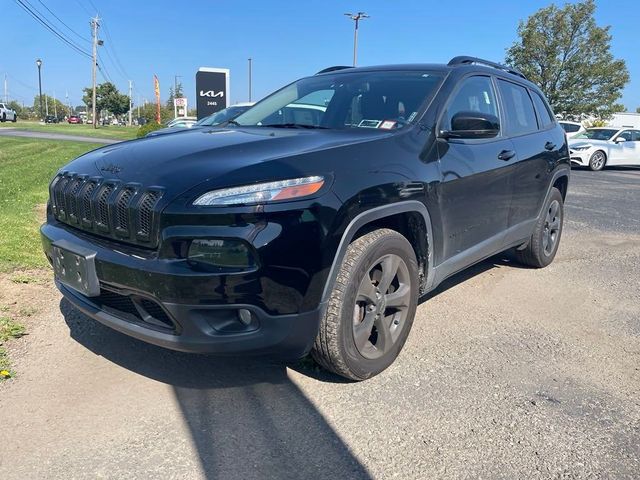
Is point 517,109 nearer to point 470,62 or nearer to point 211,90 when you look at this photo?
point 470,62

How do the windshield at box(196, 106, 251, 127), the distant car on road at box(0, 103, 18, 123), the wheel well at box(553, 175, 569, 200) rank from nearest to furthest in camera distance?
the windshield at box(196, 106, 251, 127), the wheel well at box(553, 175, 569, 200), the distant car on road at box(0, 103, 18, 123)

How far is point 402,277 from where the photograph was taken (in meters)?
3.19

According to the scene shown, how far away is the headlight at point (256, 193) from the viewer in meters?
2.41

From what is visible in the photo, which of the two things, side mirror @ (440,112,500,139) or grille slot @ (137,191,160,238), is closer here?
grille slot @ (137,191,160,238)

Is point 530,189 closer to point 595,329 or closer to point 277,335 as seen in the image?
point 595,329

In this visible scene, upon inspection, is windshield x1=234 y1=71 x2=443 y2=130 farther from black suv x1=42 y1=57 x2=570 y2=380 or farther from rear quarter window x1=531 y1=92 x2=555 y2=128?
rear quarter window x1=531 y1=92 x2=555 y2=128

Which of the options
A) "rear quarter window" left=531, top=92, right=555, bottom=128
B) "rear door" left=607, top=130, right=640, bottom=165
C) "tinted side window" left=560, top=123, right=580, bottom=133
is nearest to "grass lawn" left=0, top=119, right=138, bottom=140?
"tinted side window" left=560, top=123, right=580, bottom=133

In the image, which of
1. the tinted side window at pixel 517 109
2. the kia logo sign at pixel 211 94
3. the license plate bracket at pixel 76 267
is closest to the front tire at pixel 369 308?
the license plate bracket at pixel 76 267

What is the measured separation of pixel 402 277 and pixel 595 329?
181 centimetres

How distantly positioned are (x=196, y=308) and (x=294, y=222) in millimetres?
575

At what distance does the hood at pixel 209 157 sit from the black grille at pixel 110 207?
56mm

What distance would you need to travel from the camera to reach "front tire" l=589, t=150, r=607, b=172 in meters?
17.8

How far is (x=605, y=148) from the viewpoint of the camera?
58.8 feet

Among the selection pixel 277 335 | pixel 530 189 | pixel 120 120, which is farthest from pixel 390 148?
pixel 120 120
